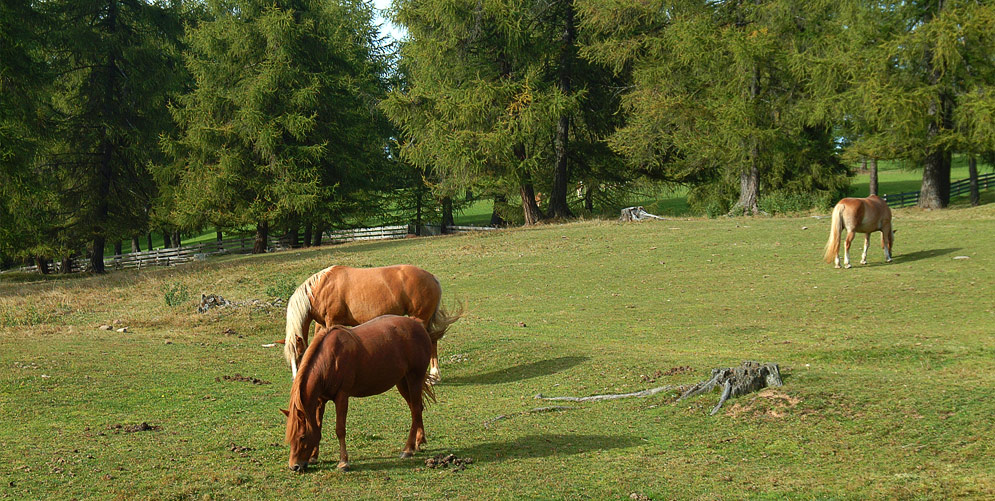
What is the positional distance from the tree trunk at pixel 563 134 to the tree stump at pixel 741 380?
2982cm

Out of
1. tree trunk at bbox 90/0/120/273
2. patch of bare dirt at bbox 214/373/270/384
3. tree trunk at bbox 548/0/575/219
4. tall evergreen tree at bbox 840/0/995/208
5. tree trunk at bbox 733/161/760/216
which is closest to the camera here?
patch of bare dirt at bbox 214/373/270/384

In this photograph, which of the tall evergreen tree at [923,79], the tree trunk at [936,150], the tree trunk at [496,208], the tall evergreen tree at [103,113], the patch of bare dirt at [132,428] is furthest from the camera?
the tree trunk at [496,208]

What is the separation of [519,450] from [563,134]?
32.6m

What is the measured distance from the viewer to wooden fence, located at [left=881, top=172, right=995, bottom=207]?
44031 millimetres

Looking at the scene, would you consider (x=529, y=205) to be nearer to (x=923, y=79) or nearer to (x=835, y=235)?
(x=923, y=79)

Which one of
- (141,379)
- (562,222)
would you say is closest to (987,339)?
(141,379)

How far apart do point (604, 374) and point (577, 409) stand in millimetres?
1767

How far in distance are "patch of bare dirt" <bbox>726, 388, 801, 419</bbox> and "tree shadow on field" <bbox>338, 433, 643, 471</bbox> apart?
141 cm

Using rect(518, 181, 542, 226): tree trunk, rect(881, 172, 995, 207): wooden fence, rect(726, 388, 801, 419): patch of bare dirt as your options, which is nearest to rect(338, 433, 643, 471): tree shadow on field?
rect(726, 388, 801, 419): patch of bare dirt

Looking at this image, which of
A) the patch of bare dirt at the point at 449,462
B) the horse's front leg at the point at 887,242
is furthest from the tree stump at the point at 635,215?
the patch of bare dirt at the point at 449,462

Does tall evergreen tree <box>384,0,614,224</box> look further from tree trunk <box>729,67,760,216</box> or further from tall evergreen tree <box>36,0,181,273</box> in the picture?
tall evergreen tree <box>36,0,181,273</box>

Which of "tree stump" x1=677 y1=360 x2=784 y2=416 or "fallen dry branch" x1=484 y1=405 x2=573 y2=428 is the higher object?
"tree stump" x1=677 y1=360 x2=784 y2=416

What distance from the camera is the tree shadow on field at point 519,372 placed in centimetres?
1262

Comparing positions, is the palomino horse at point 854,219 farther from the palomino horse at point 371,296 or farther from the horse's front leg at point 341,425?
the horse's front leg at point 341,425
